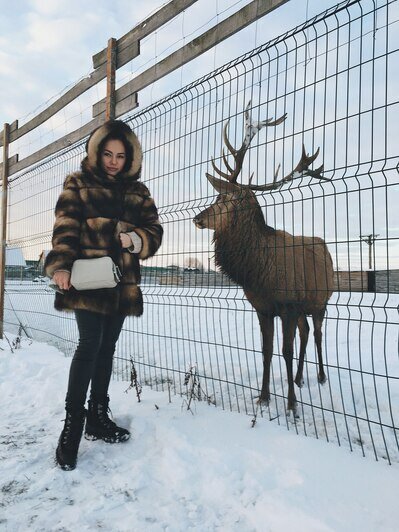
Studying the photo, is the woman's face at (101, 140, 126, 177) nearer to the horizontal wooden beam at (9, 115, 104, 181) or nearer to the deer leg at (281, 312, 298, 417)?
the deer leg at (281, 312, 298, 417)

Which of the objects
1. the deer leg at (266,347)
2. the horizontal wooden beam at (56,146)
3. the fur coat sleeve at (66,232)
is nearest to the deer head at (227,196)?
the deer leg at (266,347)

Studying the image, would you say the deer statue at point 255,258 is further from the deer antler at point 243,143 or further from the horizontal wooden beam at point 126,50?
the horizontal wooden beam at point 126,50

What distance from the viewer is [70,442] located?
2156 millimetres

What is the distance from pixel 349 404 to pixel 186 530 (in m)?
2.08

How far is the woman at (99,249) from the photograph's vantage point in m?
2.25

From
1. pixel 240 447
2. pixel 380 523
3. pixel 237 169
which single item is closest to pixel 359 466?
pixel 380 523

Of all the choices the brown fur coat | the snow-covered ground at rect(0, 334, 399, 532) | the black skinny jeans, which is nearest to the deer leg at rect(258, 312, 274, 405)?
the snow-covered ground at rect(0, 334, 399, 532)

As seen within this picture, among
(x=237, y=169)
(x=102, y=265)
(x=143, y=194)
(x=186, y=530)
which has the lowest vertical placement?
(x=186, y=530)

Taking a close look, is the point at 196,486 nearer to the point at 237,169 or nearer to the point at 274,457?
the point at 274,457

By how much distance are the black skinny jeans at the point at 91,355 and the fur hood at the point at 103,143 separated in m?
→ 0.88

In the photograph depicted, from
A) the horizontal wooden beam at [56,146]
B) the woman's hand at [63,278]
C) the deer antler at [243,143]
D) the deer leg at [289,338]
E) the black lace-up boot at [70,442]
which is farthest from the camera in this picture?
the horizontal wooden beam at [56,146]

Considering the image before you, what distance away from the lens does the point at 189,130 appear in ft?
11.2

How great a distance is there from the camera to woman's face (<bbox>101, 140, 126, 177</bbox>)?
242 centimetres

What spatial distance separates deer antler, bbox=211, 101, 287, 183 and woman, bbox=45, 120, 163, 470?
0.90 meters
